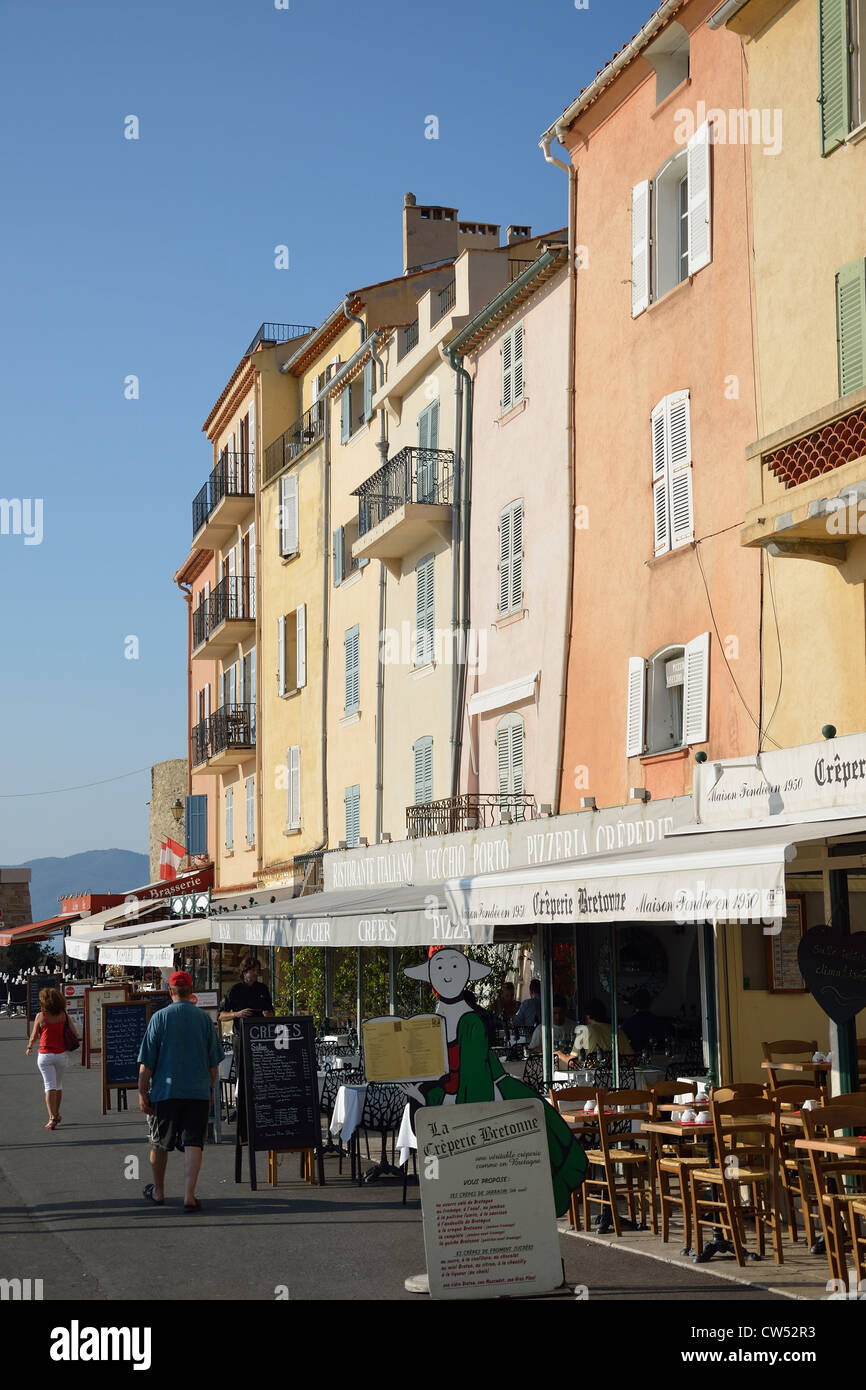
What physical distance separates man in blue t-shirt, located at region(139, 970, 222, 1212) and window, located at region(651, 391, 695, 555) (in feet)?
25.8

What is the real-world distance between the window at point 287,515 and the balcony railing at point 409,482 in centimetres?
736

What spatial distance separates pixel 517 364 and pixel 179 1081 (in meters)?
13.4

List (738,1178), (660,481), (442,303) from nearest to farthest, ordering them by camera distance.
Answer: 1. (738,1178)
2. (660,481)
3. (442,303)

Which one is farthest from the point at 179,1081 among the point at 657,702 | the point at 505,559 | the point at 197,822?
the point at 197,822

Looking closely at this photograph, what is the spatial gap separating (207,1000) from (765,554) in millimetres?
9717

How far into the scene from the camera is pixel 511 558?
74.5ft

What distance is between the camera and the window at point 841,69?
1383 centimetres

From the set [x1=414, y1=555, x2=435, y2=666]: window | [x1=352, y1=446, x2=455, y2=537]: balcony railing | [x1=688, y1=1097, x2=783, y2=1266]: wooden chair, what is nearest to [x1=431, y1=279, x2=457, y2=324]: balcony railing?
[x1=352, y1=446, x2=455, y2=537]: balcony railing

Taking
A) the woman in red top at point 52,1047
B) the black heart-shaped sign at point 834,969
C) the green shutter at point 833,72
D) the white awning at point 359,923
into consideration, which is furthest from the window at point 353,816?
the black heart-shaped sign at point 834,969

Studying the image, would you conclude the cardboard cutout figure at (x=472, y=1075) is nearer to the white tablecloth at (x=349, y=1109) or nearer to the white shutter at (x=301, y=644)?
the white tablecloth at (x=349, y=1109)

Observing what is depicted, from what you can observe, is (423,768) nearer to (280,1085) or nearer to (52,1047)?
(52,1047)

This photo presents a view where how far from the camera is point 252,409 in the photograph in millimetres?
38031
